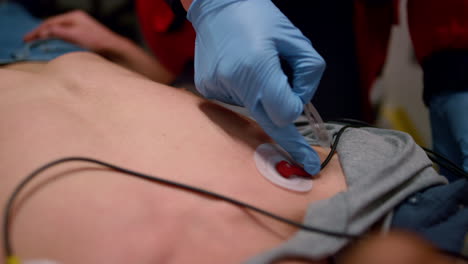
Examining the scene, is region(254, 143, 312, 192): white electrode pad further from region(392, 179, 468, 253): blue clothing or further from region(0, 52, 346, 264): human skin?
region(392, 179, 468, 253): blue clothing

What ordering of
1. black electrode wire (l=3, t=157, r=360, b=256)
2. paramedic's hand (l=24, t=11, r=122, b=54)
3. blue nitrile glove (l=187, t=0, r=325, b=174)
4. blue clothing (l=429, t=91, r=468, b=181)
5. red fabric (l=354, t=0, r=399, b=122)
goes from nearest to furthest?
black electrode wire (l=3, t=157, r=360, b=256)
blue nitrile glove (l=187, t=0, r=325, b=174)
blue clothing (l=429, t=91, r=468, b=181)
red fabric (l=354, t=0, r=399, b=122)
paramedic's hand (l=24, t=11, r=122, b=54)

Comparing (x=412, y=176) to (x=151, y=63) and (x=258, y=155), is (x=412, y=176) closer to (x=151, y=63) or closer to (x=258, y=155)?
(x=258, y=155)

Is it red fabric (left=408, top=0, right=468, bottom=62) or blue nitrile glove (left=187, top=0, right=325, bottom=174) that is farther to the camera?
red fabric (left=408, top=0, right=468, bottom=62)

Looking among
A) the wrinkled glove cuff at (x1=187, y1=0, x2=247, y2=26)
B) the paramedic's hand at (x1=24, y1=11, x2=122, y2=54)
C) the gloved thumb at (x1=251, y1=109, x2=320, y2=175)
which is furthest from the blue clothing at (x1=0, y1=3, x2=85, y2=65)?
the gloved thumb at (x1=251, y1=109, x2=320, y2=175)

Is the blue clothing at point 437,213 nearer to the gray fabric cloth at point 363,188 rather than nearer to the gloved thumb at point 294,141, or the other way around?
the gray fabric cloth at point 363,188

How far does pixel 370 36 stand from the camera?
1.10 meters

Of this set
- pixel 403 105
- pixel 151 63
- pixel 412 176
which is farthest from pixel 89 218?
pixel 403 105

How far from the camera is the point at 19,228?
0.50m

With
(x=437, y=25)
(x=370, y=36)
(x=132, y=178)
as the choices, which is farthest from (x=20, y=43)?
(x=437, y=25)

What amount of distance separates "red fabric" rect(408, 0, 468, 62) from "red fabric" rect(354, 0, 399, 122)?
0.28 ft

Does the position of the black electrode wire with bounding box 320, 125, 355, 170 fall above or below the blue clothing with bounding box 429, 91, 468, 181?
above

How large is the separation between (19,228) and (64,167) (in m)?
0.11

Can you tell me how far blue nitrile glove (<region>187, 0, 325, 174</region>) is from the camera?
62 cm

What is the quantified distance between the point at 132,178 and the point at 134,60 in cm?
87
